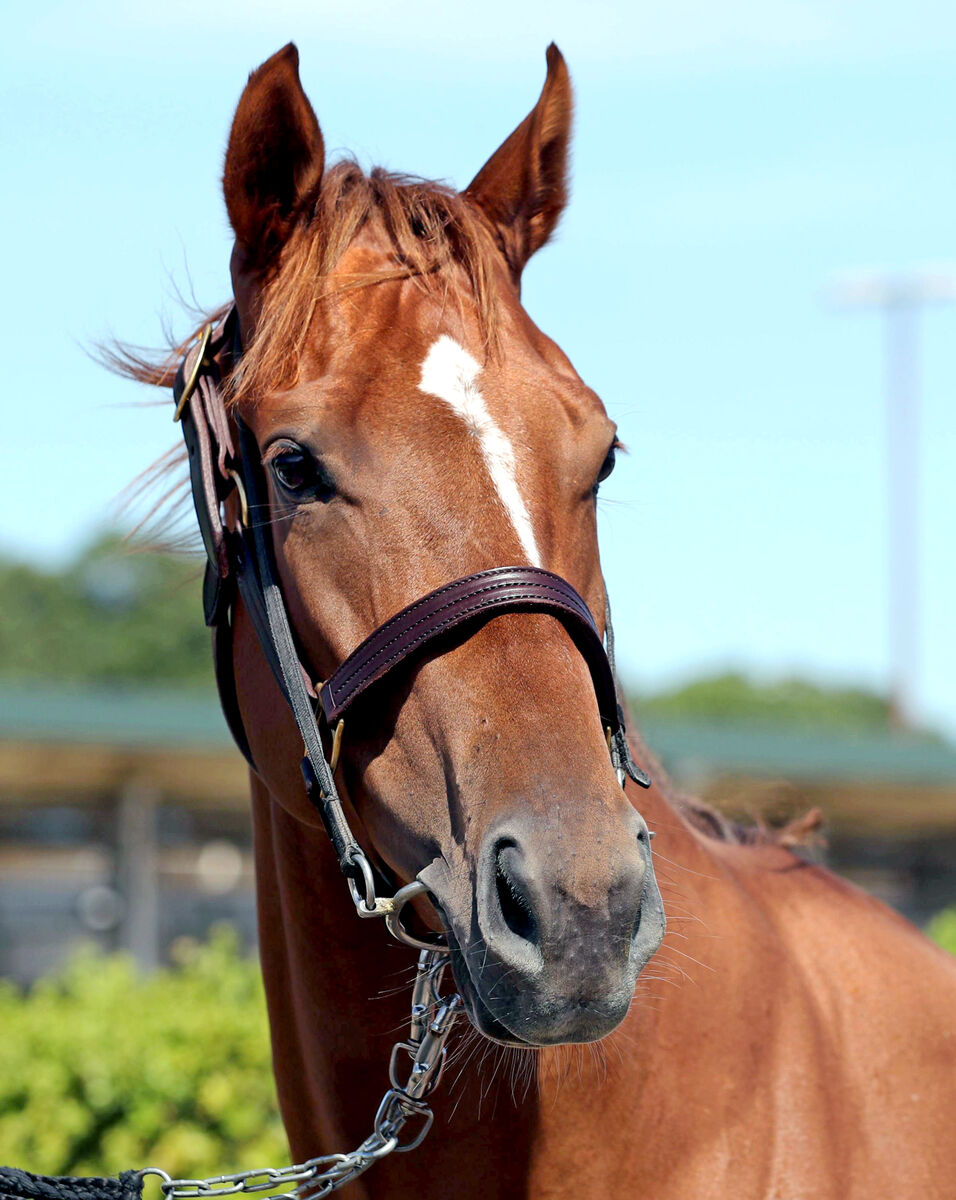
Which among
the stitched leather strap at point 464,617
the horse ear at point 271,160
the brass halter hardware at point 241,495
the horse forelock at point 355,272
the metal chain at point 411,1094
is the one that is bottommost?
the metal chain at point 411,1094

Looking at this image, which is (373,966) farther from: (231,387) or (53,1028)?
(53,1028)

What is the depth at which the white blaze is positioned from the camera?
6.45ft

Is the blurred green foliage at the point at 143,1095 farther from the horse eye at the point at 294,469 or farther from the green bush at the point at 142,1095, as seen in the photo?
the horse eye at the point at 294,469

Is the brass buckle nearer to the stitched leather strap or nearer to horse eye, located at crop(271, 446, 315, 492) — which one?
horse eye, located at crop(271, 446, 315, 492)

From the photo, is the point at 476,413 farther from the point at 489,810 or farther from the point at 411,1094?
the point at 411,1094

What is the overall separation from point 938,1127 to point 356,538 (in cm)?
142

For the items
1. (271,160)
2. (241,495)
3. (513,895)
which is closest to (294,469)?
(241,495)

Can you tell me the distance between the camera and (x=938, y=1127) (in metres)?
2.33

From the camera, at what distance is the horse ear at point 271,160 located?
7.35ft

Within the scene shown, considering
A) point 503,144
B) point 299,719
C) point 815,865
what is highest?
point 503,144

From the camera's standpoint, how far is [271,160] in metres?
2.31

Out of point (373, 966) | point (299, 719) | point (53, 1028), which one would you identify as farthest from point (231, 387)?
point (53, 1028)

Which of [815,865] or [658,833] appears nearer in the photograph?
[658,833]

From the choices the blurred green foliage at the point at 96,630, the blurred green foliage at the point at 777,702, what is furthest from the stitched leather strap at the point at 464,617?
the blurred green foliage at the point at 777,702
